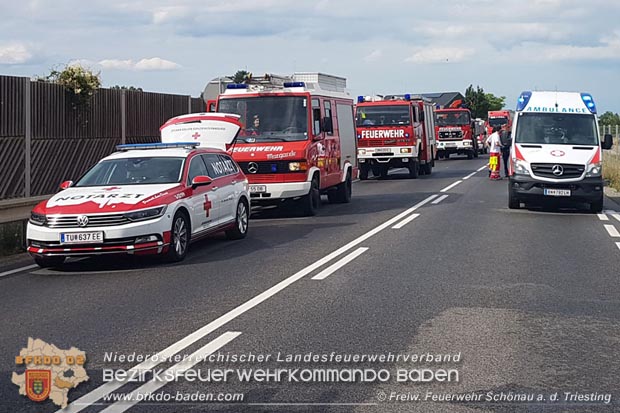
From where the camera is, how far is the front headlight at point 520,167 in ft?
61.8

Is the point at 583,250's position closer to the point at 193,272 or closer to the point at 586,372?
Answer: the point at 193,272

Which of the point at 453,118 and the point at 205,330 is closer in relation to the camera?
the point at 205,330

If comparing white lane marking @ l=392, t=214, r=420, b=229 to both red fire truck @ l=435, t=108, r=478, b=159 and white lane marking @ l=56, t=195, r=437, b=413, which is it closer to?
white lane marking @ l=56, t=195, r=437, b=413

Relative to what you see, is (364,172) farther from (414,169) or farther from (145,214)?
(145,214)

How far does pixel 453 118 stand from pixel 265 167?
→ 109ft

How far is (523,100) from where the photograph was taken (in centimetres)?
2016

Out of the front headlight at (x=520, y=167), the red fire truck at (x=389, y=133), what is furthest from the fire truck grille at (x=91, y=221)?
the red fire truck at (x=389, y=133)

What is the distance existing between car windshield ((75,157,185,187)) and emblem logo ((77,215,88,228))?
1.38 metres

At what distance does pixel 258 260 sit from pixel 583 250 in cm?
461

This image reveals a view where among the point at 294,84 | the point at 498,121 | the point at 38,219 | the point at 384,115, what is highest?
the point at 498,121

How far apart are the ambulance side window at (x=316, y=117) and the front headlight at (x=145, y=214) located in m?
7.29

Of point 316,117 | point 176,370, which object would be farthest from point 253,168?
point 176,370

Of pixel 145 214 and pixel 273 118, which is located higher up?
pixel 273 118

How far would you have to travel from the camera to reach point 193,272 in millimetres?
11211
